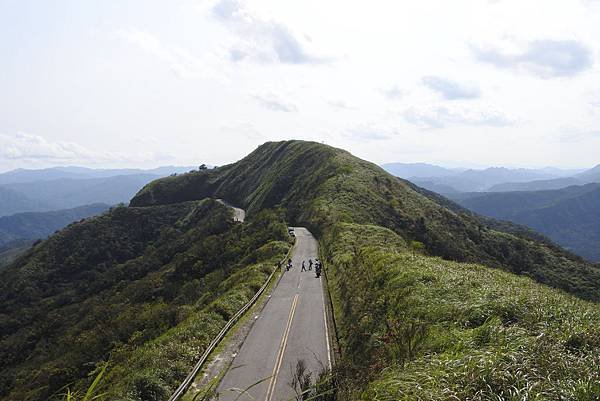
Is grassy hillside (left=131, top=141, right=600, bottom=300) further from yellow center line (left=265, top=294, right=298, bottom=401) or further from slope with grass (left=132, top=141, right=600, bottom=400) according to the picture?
yellow center line (left=265, top=294, right=298, bottom=401)

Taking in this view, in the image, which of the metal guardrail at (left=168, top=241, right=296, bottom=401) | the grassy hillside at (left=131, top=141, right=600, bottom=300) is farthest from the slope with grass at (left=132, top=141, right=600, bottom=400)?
the grassy hillside at (left=131, top=141, right=600, bottom=300)

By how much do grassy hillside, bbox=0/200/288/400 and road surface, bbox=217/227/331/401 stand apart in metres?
2.43

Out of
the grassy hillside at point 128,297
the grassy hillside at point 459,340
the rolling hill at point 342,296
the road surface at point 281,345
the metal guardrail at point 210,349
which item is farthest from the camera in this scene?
the grassy hillside at point 128,297

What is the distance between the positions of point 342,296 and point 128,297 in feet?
131

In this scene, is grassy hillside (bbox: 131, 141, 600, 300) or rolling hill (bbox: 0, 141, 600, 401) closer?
rolling hill (bbox: 0, 141, 600, 401)

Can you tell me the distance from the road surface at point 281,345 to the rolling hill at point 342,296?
1.67m

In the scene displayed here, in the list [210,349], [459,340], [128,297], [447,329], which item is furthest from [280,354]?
[128,297]

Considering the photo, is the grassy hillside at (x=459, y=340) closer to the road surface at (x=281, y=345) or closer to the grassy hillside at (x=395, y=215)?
the road surface at (x=281, y=345)

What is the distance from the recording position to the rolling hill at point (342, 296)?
34.0 feet

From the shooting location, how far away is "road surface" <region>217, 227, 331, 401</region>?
59.4ft

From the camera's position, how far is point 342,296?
29.9 m

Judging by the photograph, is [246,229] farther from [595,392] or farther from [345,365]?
[595,392]

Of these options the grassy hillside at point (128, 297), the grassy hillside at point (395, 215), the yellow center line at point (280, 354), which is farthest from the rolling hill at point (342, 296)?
the yellow center line at point (280, 354)

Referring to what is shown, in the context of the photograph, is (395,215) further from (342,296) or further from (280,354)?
(280,354)
